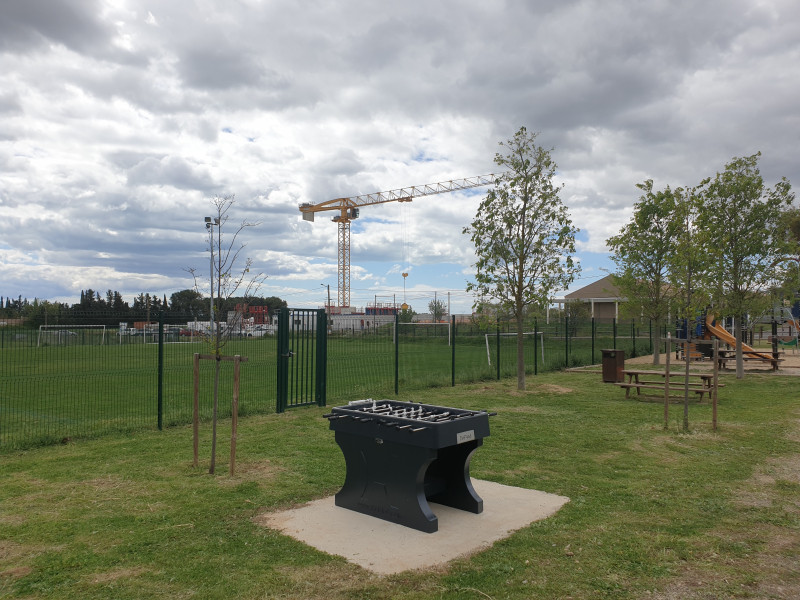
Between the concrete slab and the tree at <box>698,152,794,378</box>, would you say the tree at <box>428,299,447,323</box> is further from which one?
the concrete slab

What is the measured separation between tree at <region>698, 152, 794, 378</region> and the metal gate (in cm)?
1233

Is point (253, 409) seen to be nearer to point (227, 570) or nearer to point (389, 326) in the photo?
point (389, 326)

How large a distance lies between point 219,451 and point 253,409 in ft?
11.8

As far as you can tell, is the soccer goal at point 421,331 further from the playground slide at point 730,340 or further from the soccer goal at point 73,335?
the playground slide at point 730,340

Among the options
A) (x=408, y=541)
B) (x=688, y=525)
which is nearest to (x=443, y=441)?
(x=408, y=541)

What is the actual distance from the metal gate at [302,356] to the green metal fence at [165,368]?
8.5 inches

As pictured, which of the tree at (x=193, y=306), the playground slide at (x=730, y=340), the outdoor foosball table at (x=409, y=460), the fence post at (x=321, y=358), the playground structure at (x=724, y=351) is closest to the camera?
the outdoor foosball table at (x=409, y=460)

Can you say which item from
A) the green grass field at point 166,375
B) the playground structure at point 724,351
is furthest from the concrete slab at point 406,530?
the playground structure at point 724,351

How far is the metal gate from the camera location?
11.8 meters

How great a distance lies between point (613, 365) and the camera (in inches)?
660

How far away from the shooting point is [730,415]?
11.3 meters

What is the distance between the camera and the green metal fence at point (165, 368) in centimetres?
945

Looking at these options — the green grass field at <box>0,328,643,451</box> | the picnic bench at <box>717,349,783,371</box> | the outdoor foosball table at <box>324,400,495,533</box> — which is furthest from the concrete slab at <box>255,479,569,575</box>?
the picnic bench at <box>717,349,783,371</box>

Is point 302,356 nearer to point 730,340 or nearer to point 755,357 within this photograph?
point 755,357
